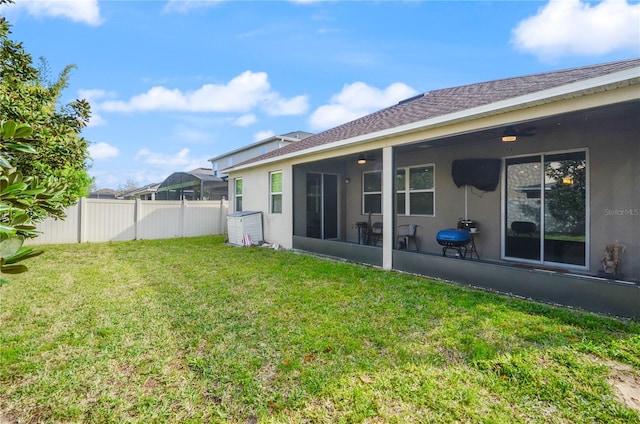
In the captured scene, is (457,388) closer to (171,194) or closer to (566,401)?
(566,401)

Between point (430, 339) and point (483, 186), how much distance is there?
470cm

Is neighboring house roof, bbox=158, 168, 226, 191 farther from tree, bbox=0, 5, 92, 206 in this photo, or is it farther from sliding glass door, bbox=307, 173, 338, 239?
tree, bbox=0, 5, 92, 206

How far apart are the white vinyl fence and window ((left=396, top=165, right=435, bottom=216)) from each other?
7.98 meters

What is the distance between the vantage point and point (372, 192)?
9.34 meters

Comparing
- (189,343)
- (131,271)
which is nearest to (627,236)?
(189,343)

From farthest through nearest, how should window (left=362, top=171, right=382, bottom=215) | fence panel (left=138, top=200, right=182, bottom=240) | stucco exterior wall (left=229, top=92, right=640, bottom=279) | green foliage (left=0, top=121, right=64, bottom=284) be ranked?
fence panel (left=138, top=200, right=182, bottom=240), window (left=362, top=171, right=382, bottom=215), stucco exterior wall (left=229, top=92, right=640, bottom=279), green foliage (left=0, top=121, right=64, bottom=284)

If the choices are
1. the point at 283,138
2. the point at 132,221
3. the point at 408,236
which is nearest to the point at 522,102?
the point at 408,236

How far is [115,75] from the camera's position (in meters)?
11.6

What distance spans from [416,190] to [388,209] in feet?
7.99

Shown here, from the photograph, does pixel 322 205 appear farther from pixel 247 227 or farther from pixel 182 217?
pixel 182 217

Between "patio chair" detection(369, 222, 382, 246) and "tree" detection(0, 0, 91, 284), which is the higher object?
"tree" detection(0, 0, 91, 284)

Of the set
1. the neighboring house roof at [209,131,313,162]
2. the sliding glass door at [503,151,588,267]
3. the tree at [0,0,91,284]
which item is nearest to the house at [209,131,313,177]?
the neighboring house roof at [209,131,313,162]

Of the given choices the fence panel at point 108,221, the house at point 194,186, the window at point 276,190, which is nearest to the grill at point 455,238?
the window at point 276,190

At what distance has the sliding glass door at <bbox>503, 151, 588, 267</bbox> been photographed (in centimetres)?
554
